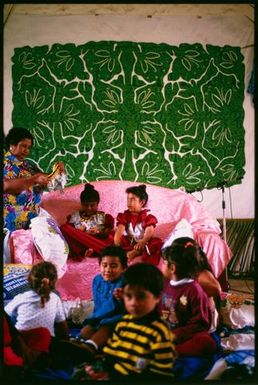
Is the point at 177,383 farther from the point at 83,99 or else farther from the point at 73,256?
the point at 83,99

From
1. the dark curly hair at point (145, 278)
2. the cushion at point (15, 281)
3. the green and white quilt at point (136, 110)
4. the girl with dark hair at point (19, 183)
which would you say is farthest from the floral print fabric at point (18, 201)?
the dark curly hair at point (145, 278)

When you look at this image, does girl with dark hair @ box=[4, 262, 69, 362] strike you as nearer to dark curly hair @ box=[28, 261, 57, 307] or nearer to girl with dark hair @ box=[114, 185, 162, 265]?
dark curly hair @ box=[28, 261, 57, 307]

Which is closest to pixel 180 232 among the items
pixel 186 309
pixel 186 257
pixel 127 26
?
pixel 186 257

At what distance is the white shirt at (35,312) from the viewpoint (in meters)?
2.97

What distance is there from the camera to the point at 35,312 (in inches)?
117

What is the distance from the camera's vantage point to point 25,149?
3.12m

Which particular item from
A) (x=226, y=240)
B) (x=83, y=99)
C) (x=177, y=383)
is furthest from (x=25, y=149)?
(x=177, y=383)

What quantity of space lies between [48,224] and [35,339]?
62 cm

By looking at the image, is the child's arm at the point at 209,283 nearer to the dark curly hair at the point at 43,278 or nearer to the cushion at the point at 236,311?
the cushion at the point at 236,311

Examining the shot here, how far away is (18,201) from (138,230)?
696 millimetres

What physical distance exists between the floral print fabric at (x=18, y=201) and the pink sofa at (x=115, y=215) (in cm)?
5

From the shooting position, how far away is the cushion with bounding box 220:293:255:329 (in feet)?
10.1

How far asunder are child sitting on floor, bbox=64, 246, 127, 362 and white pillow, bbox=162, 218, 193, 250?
252 millimetres

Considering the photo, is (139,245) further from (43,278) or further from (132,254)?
(43,278)
